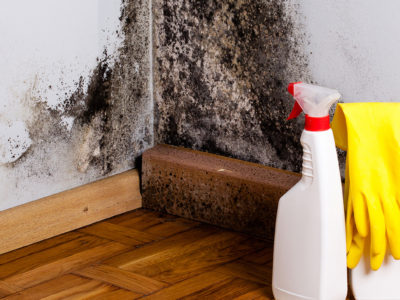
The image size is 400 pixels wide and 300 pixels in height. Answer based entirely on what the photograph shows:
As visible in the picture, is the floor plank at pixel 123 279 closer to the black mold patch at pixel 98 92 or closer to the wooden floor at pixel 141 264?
the wooden floor at pixel 141 264

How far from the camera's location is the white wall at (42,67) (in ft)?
4.00

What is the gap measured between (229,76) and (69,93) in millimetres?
303

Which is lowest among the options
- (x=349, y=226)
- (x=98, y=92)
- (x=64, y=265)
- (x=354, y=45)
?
(x=64, y=265)

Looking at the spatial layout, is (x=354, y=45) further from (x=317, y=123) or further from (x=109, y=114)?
(x=109, y=114)

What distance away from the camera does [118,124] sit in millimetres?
1437

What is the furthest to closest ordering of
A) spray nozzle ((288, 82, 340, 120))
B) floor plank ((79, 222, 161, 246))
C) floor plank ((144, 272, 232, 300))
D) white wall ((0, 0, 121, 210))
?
floor plank ((79, 222, 161, 246))
white wall ((0, 0, 121, 210))
floor plank ((144, 272, 232, 300))
spray nozzle ((288, 82, 340, 120))

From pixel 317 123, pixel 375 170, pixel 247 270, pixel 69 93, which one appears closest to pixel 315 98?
pixel 317 123

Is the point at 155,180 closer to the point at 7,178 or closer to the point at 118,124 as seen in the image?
the point at 118,124

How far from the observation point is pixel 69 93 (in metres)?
1.32

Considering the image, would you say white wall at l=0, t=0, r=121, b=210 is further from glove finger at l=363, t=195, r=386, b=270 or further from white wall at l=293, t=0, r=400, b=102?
glove finger at l=363, t=195, r=386, b=270

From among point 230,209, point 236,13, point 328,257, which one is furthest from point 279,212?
point 236,13

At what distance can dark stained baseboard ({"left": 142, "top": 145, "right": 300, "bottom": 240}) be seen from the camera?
1315 millimetres

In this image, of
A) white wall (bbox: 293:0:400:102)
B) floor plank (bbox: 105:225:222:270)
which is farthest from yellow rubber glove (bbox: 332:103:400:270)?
floor plank (bbox: 105:225:222:270)

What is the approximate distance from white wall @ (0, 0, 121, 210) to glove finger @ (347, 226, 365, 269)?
567 mm
